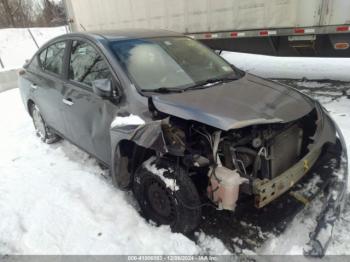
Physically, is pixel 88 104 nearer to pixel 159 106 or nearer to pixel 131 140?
pixel 131 140

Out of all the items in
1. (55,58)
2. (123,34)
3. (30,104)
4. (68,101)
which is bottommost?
(30,104)

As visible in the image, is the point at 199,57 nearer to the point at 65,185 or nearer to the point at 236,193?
the point at 236,193

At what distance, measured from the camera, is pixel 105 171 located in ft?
12.2

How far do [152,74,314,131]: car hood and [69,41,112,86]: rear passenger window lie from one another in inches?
31.5

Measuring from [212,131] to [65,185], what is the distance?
1952 mm

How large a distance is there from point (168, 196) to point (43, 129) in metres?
3.02

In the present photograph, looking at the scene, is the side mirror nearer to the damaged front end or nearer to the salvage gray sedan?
the salvage gray sedan

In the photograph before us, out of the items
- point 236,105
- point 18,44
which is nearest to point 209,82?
point 236,105

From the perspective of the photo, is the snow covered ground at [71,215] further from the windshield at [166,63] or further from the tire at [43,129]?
the windshield at [166,63]

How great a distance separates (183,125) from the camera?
2521mm

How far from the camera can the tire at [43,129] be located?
465 cm

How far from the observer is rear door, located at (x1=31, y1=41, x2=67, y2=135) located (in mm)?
3719

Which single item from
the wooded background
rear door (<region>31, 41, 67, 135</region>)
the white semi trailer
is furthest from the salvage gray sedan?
the wooded background

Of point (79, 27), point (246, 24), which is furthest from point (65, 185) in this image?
point (79, 27)
